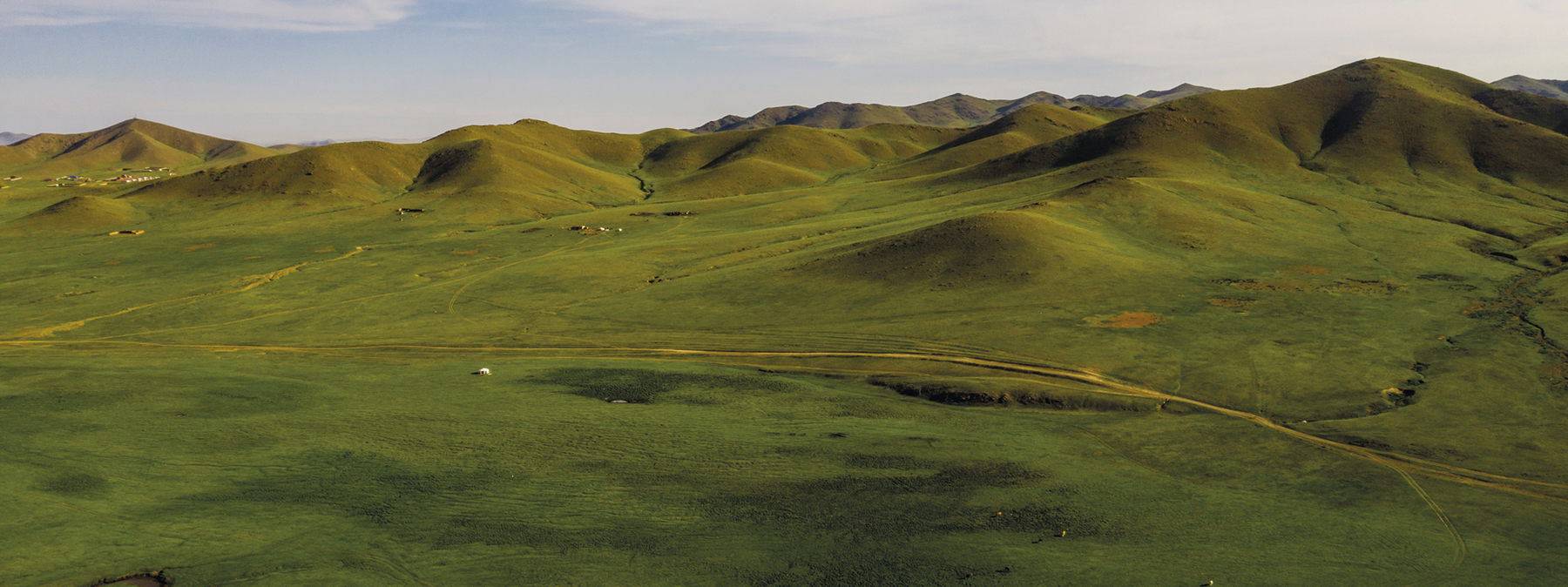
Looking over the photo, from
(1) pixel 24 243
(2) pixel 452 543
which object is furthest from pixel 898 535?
(1) pixel 24 243

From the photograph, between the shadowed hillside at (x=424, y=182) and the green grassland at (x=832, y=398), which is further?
the shadowed hillside at (x=424, y=182)

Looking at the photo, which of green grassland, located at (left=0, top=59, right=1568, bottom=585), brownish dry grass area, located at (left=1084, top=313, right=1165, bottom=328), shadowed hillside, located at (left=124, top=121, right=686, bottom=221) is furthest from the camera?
shadowed hillside, located at (left=124, top=121, right=686, bottom=221)

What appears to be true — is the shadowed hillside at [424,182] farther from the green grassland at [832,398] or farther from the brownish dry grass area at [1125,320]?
the brownish dry grass area at [1125,320]

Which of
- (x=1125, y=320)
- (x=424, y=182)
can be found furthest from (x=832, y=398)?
(x=424, y=182)

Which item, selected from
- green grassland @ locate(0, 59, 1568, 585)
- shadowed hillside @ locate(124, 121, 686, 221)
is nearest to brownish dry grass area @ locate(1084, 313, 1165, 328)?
green grassland @ locate(0, 59, 1568, 585)

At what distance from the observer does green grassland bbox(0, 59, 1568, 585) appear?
854 inches

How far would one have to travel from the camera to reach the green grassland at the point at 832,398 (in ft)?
71.2

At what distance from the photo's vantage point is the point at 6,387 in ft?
122

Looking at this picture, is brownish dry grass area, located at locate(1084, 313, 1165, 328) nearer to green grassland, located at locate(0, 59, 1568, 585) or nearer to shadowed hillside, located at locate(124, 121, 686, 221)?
green grassland, located at locate(0, 59, 1568, 585)

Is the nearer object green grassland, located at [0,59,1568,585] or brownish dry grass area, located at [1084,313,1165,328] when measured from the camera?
green grassland, located at [0,59,1568,585]

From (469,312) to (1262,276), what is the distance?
179ft

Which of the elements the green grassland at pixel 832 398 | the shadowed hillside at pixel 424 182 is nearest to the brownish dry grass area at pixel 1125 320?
the green grassland at pixel 832 398

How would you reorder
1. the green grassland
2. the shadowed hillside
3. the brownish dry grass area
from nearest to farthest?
the green grassland < the brownish dry grass area < the shadowed hillside

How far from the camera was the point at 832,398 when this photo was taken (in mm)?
36781
